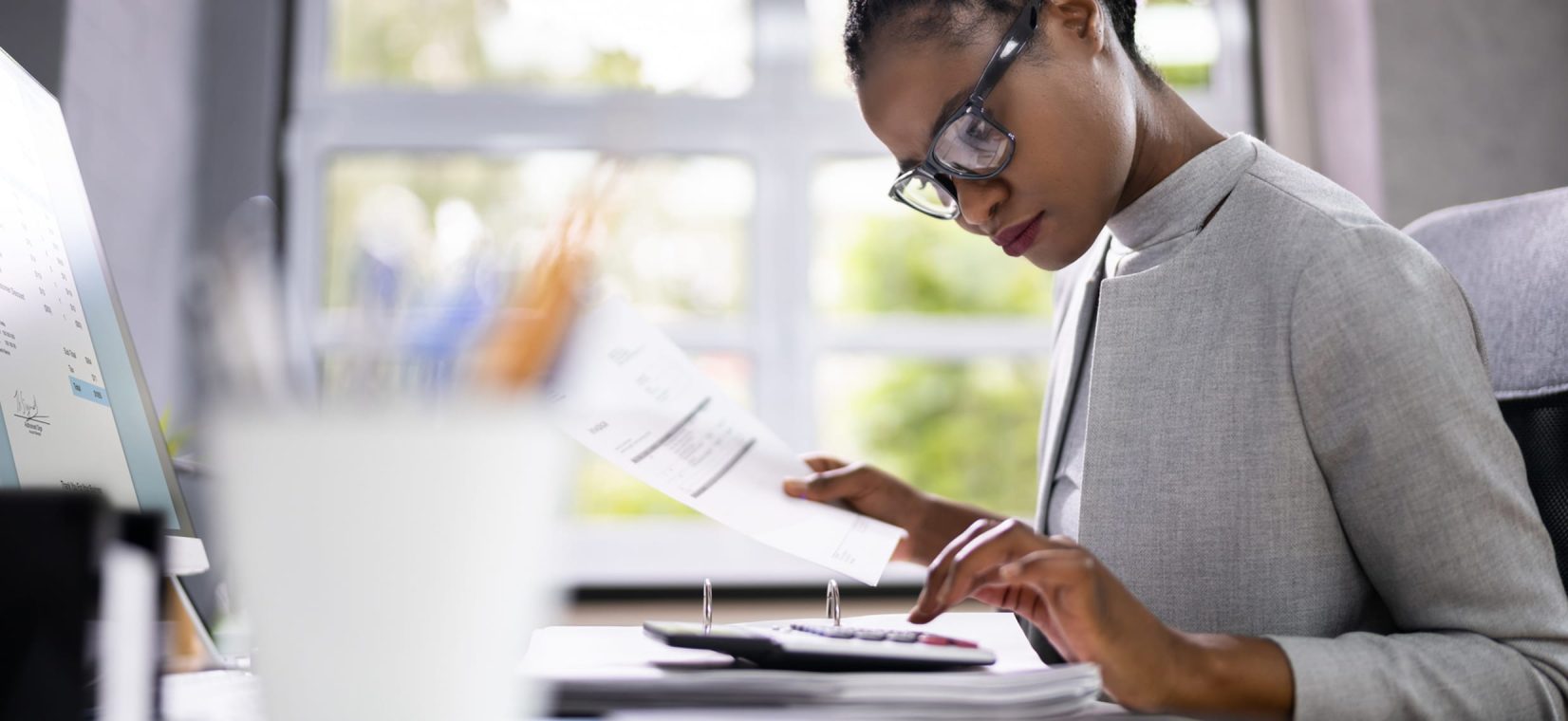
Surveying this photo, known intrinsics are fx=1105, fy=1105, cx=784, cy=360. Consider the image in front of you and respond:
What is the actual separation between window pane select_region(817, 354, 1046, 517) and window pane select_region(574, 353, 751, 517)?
200 millimetres

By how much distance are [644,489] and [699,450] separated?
1925 millimetres

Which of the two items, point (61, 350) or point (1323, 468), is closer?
point (61, 350)

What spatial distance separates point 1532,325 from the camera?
0.88m

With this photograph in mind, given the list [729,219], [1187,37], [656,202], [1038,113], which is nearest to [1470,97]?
[1187,37]

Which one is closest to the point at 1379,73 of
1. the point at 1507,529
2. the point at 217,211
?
the point at 1507,529

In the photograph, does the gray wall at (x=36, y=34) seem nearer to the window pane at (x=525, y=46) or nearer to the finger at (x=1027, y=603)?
the window pane at (x=525, y=46)

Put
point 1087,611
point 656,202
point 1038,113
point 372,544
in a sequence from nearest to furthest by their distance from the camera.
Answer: point 372,544 → point 1087,611 → point 1038,113 → point 656,202

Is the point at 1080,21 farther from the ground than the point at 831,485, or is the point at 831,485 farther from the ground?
the point at 1080,21

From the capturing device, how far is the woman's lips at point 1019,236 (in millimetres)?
1000

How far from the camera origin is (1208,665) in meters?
0.61

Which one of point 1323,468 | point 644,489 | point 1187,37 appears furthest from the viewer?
point 1187,37

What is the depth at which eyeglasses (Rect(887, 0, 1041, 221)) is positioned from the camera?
0.93 meters

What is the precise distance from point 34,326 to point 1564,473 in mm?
1030

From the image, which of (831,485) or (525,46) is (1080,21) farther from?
(525,46)
